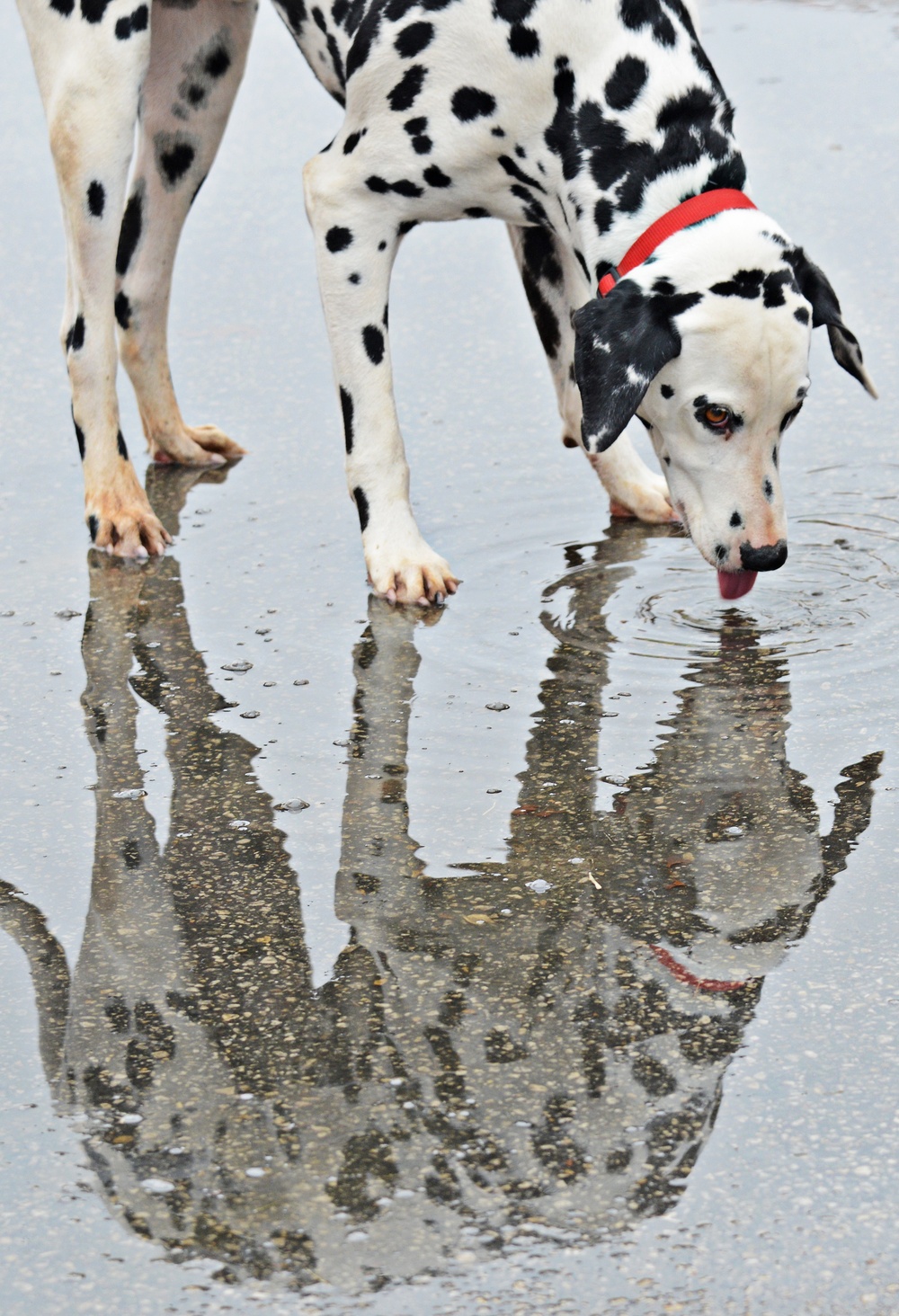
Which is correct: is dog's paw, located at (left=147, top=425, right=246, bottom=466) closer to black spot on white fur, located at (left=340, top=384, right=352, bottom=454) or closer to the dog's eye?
black spot on white fur, located at (left=340, top=384, right=352, bottom=454)

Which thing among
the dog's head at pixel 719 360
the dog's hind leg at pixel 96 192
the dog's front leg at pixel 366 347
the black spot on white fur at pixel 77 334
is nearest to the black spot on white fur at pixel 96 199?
the dog's hind leg at pixel 96 192

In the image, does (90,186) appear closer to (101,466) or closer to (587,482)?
(101,466)

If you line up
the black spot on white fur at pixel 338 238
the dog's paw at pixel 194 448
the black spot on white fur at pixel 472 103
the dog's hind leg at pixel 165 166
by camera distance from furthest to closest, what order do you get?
the dog's paw at pixel 194 448, the dog's hind leg at pixel 165 166, the black spot on white fur at pixel 338 238, the black spot on white fur at pixel 472 103

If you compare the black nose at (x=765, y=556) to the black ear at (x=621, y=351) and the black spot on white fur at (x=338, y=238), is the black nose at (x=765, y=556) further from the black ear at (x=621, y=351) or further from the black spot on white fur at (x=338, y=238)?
the black spot on white fur at (x=338, y=238)

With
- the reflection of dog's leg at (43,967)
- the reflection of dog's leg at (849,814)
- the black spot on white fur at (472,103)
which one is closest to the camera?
the reflection of dog's leg at (43,967)

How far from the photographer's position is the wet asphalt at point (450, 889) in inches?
96.6

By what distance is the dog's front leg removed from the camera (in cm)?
468

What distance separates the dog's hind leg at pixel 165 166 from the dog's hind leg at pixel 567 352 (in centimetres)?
101

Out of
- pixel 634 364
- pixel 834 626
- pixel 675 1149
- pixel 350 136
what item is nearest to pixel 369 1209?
pixel 675 1149

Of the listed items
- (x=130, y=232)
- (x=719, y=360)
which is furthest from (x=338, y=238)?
(x=719, y=360)

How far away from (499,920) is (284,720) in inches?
39.3

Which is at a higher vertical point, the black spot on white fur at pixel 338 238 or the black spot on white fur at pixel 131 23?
the black spot on white fur at pixel 131 23

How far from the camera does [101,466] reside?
201 inches

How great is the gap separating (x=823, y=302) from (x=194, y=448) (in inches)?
88.0
